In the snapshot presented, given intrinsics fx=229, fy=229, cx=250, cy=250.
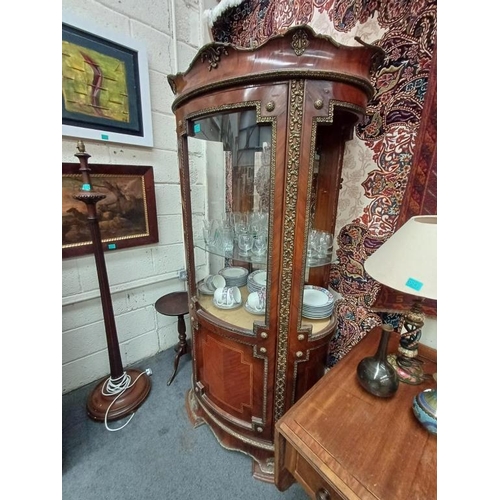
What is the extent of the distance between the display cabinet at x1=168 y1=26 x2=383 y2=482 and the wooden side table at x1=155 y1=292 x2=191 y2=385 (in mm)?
286

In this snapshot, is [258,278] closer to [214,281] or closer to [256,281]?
[256,281]

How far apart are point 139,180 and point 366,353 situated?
1.51 metres

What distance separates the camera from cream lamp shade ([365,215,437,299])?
1.85ft

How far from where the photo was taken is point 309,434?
61 cm

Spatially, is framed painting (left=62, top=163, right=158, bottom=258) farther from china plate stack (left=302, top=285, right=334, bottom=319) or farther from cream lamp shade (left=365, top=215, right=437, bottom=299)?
cream lamp shade (left=365, top=215, right=437, bottom=299)

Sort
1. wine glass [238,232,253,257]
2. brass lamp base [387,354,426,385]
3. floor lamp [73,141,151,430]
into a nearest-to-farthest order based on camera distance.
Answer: brass lamp base [387,354,426,385] → wine glass [238,232,253,257] → floor lamp [73,141,151,430]

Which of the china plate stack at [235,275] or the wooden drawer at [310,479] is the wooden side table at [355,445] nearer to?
the wooden drawer at [310,479]

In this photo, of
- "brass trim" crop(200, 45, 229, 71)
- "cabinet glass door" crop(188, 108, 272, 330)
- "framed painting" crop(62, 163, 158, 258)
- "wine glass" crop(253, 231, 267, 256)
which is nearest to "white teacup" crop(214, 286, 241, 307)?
"cabinet glass door" crop(188, 108, 272, 330)

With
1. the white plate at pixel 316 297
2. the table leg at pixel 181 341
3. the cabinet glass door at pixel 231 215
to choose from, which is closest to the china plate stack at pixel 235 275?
the cabinet glass door at pixel 231 215

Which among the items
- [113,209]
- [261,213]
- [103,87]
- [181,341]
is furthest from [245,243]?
[103,87]

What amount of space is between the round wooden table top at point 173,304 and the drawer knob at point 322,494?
1046 millimetres

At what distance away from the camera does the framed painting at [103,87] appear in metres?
1.12
